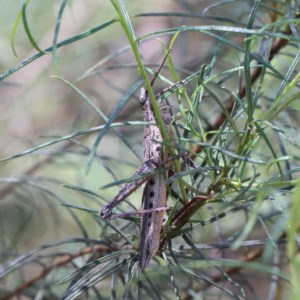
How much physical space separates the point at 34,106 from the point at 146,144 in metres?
1.29

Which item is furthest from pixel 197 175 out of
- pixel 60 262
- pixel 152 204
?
pixel 60 262

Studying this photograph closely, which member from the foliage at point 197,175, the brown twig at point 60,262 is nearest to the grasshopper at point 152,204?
the foliage at point 197,175

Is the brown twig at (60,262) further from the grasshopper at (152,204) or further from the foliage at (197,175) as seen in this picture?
the grasshopper at (152,204)

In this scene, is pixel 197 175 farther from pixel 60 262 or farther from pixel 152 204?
pixel 60 262

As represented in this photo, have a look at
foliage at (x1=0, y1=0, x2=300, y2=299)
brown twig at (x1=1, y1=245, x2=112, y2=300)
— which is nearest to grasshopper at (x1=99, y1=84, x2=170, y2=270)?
foliage at (x1=0, y1=0, x2=300, y2=299)

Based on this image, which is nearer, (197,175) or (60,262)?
(197,175)

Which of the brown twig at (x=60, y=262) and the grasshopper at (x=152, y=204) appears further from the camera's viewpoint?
the brown twig at (x=60, y=262)

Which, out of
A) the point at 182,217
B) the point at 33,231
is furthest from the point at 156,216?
the point at 33,231

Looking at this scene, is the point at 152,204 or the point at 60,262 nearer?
the point at 152,204

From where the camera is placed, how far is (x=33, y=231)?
1.45m

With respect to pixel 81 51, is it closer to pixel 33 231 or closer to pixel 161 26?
pixel 161 26

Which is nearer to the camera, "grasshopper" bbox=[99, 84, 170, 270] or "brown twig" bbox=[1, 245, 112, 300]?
"grasshopper" bbox=[99, 84, 170, 270]

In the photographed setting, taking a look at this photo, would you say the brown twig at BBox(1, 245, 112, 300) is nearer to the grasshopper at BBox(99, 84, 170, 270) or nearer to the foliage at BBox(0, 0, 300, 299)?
the foliage at BBox(0, 0, 300, 299)

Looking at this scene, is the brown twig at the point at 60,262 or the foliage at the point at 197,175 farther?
the brown twig at the point at 60,262
